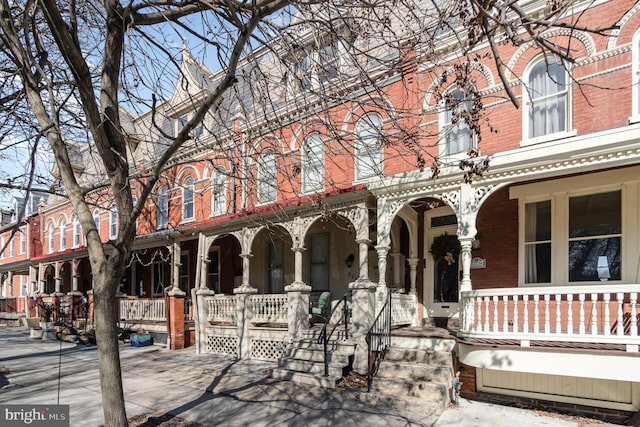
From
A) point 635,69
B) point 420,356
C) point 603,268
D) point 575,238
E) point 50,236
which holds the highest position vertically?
point 635,69

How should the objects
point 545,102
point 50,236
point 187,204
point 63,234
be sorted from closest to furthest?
point 545,102 < point 187,204 < point 63,234 < point 50,236

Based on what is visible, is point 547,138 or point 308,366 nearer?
point 547,138

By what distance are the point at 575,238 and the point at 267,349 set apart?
25.3ft

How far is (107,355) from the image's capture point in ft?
15.3

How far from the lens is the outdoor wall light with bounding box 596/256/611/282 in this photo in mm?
7367

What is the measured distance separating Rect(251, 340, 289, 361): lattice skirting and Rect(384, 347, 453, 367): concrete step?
3129 mm

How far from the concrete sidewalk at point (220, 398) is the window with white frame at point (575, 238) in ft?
9.45

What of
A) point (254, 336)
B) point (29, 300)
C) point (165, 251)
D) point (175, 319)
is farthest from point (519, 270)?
point (29, 300)

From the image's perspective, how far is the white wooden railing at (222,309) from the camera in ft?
37.4

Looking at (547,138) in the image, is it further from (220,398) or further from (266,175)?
(220,398)

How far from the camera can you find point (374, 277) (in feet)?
36.3

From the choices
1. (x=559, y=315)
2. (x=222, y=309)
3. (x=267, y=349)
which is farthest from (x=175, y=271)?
(x=559, y=315)

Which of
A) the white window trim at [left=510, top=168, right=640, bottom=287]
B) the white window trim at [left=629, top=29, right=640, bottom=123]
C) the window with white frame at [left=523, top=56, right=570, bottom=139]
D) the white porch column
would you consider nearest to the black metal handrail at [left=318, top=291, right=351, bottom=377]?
the white window trim at [left=510, top=168, right=640, bottom=287]

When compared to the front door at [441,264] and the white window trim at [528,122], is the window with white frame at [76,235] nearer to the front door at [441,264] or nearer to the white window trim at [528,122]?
the front door at [441,264]
